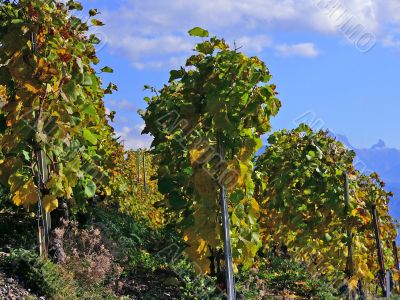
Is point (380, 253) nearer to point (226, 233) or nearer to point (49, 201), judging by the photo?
point (226, 233)

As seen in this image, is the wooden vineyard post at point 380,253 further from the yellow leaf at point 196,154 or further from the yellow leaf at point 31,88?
the yellow leaf at point 31,88

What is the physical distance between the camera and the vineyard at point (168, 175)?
707 centimetres

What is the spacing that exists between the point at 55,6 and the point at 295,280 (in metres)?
8.22

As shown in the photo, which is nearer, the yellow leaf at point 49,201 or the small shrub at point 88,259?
the yellow leaf at point 49,201

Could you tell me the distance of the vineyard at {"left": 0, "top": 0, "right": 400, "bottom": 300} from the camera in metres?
7.07

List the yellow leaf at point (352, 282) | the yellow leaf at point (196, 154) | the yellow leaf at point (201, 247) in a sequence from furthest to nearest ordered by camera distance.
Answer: the yellow leaf at point (352, 282) → the yellow leaf at point (201, 247) → the yellow leaf at point (196, 154)

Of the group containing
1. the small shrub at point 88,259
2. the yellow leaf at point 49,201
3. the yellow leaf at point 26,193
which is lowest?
the small shrub at point 88,259

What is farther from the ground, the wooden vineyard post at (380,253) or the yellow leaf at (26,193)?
the yellow leaf at (26,193)

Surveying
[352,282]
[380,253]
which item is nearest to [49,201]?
[352,282]

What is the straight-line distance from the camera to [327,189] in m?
10.5

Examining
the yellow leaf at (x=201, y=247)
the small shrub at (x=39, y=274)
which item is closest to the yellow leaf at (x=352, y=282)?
the yellow leaf at (x=201, y=247)

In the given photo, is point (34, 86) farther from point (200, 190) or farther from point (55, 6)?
point (200, 190)

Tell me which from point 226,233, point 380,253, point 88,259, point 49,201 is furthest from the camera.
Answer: point 380,253

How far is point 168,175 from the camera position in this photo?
29.8 feet
